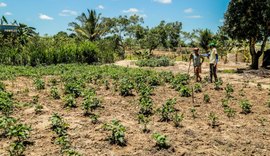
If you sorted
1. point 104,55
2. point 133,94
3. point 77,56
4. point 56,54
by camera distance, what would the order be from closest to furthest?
point 133,94, point 56,54, point 77,56, point 104,55

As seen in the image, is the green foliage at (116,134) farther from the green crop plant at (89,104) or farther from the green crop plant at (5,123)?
the green crop plant at (5,123)

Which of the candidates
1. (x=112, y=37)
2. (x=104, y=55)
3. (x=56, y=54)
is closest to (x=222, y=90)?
(x=56, y=54)

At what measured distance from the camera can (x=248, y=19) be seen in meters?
22.4

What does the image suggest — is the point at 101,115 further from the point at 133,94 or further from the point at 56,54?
the point at 56,54

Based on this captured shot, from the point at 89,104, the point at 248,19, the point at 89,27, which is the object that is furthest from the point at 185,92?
the point at 89,27

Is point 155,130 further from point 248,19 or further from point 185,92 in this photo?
point 248,19

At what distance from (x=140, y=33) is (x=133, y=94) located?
41.5m

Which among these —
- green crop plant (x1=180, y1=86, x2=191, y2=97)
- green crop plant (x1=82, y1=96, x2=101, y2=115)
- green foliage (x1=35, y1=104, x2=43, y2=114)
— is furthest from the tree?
green foliage (x1=35, y1=104, x2=43, y2=114)

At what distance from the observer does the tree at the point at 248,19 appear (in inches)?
869

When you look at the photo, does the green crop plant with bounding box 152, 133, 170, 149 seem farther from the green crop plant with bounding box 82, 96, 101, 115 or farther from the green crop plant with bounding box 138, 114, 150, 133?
the green crop plant with bounding box 82, 96, 101, 115

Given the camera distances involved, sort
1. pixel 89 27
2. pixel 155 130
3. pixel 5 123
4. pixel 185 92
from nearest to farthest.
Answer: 1. pixel 5 123
2. pixel 155 130
3. pixel 185 92
4. pixel 89 27

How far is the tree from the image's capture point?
2206 centimetres

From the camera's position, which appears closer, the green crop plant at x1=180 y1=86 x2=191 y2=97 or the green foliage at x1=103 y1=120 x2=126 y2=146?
the green foliage at x1=103 y1=120 x2=126 y2=146

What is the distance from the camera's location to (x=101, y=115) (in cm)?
898
